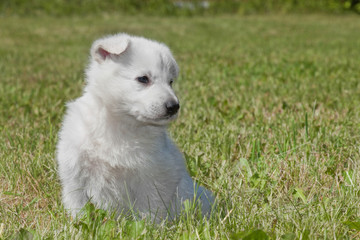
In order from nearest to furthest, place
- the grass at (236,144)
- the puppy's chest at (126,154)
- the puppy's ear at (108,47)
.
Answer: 1. the grass at (236,144)
2. the puppy's chest at (126,154)
3. the puppy's ear at (108,47)

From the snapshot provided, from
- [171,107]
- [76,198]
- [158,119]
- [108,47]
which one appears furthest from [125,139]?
[108,47]

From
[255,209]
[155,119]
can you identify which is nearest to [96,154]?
[155,119]

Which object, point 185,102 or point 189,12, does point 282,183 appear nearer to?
point 185,102

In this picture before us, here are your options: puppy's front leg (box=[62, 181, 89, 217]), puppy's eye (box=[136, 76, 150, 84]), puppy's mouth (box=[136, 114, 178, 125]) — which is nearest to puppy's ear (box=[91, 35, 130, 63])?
puppy's eye (box=[136, 76, 150, 84])

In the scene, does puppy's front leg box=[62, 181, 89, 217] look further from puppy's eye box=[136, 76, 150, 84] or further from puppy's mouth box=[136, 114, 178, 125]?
puppy's eye box=[136, 76, 150, 84]

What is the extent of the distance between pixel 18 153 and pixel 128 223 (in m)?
1.60

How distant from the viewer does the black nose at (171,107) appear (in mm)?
2902

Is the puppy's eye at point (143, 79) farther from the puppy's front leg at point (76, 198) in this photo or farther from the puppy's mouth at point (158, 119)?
the puppy's front leg at point (76, 198)

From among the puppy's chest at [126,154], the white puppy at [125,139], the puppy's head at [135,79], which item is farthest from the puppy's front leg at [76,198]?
the puppy's head at [135,79]

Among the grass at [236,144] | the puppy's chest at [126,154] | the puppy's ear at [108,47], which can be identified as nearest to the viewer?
the grass at [236,144]

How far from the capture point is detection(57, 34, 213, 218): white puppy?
9.49ft

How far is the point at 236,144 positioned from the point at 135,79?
154cm

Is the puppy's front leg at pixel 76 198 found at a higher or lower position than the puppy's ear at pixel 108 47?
lower

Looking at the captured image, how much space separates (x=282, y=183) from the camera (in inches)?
136
